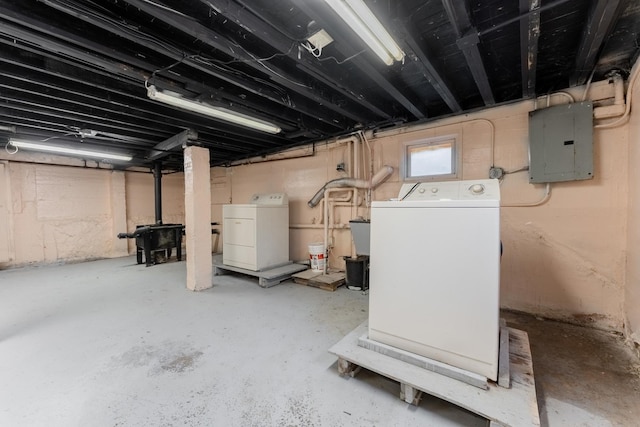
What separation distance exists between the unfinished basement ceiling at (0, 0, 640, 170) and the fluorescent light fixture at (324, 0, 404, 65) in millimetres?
82

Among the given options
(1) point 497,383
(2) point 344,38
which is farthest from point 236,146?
(1) point 497,383

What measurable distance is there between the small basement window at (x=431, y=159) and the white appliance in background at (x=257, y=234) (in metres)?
2.31

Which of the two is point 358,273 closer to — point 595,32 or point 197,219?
point 197,219

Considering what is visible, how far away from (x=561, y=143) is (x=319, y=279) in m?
3.34

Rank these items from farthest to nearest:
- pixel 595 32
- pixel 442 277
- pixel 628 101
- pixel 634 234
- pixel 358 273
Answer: pixel 358 273 → pixel 628 101 → pixel 634 234 → pixel 595 32 → pixel 442 277

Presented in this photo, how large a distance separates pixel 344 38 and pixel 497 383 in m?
2.49

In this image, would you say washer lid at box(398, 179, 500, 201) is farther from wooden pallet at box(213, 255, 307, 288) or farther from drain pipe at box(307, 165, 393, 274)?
wooden pallet at box(213, 255, 307, 288)

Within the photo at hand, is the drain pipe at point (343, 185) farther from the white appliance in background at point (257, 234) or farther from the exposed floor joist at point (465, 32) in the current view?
the exposed floor joist at point (465, 32)

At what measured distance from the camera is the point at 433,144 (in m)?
3.51

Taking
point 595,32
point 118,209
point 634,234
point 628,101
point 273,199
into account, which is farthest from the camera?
point 118,209

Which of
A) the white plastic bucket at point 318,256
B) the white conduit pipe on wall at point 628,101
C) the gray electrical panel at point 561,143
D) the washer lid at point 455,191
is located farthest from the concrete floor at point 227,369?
the white conduit pipe on wall at point 628,101

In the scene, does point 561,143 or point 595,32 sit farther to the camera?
point 561,143

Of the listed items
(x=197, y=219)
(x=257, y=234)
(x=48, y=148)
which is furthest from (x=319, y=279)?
(x=48, y=148)

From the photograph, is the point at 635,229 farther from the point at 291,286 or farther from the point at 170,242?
the point at 170,242
